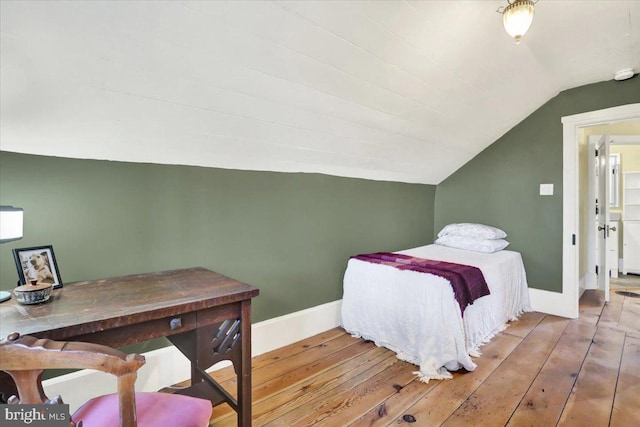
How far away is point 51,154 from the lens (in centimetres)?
165

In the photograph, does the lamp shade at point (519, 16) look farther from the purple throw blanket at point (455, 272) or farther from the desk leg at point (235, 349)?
the desk leg at point (235, 349)

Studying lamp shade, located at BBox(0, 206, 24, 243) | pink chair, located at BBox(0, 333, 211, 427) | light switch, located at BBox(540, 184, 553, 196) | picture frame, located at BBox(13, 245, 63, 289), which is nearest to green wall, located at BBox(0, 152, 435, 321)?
picture frame, located at BBox(13, 245, 63, 289)

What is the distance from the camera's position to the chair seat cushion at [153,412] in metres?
1.04

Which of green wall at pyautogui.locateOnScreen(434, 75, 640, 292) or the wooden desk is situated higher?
green wall at pyautogui.locateOnScreen(434, 75, 640, 292)

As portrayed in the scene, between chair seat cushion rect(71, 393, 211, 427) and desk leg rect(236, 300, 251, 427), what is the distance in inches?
13.6

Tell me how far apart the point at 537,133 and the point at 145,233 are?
377cm

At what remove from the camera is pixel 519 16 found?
1.56 m

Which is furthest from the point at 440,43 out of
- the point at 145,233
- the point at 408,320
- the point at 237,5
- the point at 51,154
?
the point at 51,154

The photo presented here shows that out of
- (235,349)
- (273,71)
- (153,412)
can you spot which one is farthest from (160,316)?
(273,71)

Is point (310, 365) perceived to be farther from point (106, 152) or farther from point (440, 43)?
point (440, 43)

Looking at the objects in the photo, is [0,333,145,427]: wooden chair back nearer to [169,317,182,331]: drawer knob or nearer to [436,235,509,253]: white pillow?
[169,317,182,331]: drawer knob

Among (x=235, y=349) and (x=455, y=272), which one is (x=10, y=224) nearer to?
(x=235, y=349)

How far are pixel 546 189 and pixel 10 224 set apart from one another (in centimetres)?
414

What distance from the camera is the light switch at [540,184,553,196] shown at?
3.36m
